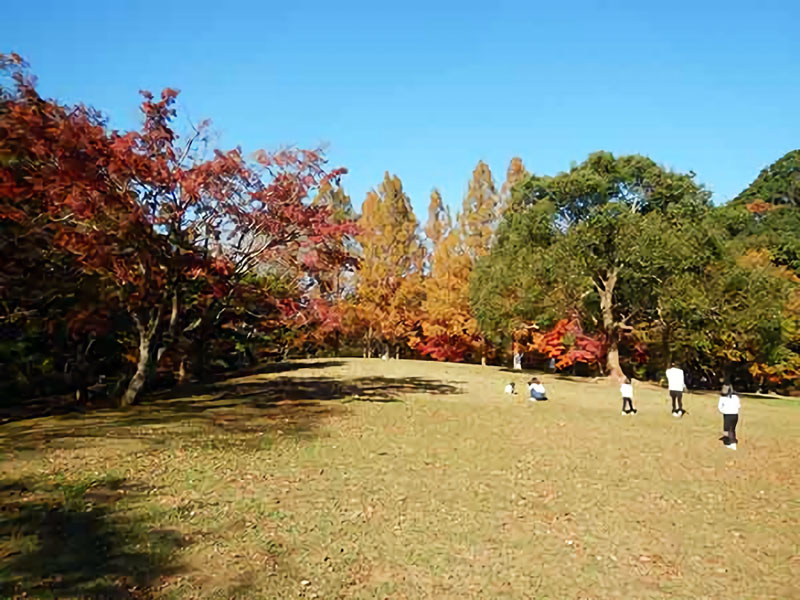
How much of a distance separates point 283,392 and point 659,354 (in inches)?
818

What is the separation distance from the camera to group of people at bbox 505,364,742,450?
11.1m

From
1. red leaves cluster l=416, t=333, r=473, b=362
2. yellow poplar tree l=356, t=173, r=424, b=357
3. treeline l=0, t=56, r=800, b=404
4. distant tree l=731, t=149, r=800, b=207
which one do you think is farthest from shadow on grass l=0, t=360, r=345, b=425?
distant tree l=731, t=149, r=800, b=207

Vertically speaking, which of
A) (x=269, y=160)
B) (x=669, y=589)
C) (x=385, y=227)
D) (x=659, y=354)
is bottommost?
(x=669, y=589)

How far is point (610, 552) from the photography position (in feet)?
19.5

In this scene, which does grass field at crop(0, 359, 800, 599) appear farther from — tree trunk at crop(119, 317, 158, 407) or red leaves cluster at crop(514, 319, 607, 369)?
red leaves cluster at crop(514, 319, 607, 369)

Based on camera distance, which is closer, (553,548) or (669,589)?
(669,589)

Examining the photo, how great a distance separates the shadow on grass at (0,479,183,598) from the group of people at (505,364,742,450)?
9.33m

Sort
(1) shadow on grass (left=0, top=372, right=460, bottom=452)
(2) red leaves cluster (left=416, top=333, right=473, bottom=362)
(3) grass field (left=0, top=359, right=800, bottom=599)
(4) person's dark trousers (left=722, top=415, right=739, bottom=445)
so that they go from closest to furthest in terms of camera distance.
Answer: (3) grass field (left=0, top=359, right=800, bottom=599) → (1) shadow on grass (left=0, top=372, right=460, bottom=452) → (4) person's dark trousers (left=722, top=415, right=739, bottom=445) → (2) red leaves cluster (left=416, top=333, right=473, bottom=362)

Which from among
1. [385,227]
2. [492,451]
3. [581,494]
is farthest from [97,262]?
[385,227]

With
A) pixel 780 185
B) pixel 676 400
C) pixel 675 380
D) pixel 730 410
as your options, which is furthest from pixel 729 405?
pixel 780 185

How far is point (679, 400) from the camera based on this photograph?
1548 centimetres

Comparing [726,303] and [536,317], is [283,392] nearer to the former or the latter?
[536,317]

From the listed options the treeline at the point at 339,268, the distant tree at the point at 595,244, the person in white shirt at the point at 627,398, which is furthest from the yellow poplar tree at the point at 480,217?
the person in white shirt at the point at 627,398

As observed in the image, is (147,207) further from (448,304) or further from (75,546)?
(448,304)
